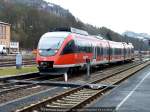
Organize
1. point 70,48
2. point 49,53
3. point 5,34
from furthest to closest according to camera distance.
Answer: point 5,34, point 70,48, point 49,53

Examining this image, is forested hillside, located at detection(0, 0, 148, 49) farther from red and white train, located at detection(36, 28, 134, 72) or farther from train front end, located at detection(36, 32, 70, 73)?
train front end, located at detection(36, 32, 70, 73)

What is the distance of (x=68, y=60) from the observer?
28609 millimetres

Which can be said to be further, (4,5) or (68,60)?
(4,5)

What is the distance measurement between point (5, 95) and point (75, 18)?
157m

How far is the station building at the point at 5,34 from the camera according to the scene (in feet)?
479

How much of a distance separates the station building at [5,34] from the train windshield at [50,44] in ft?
382

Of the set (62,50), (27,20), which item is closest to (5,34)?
(27,20)

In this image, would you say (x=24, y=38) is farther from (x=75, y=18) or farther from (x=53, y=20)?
(x=75, y=18)

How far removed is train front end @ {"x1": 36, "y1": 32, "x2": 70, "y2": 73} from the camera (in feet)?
90.2

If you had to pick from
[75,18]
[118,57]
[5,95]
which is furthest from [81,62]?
[75,18]

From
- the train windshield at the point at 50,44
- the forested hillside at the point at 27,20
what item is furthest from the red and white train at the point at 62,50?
the forested hillside at the point at 27,20

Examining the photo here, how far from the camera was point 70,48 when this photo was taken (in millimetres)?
28938

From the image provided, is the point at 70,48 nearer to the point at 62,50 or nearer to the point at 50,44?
the point at 62,50

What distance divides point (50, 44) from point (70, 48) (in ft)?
5.36
